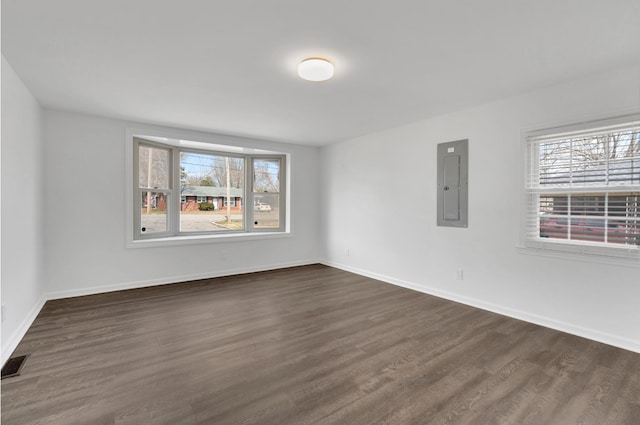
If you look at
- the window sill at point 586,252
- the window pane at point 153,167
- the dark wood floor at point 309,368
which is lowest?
the dark wood floor at point 309,368

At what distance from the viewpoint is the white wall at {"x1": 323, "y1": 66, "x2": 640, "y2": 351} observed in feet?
9.00

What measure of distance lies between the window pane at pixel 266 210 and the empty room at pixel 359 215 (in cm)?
79

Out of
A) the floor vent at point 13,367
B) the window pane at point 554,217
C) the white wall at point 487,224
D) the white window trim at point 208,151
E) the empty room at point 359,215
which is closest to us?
the empty room at point 359,215

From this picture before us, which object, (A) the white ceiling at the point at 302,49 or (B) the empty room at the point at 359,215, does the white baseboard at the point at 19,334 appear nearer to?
(B) the empty room at the point at 359,215

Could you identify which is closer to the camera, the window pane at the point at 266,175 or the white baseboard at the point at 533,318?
the white baseboard at the point at 533,318

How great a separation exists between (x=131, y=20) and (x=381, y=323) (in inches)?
129

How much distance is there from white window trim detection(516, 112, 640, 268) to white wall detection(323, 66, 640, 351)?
5 cm

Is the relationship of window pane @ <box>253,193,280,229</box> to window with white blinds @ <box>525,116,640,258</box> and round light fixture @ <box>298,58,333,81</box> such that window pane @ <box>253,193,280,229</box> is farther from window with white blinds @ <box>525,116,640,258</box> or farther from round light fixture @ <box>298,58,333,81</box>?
window with white blinds @ <box>525,116,640,258</box>

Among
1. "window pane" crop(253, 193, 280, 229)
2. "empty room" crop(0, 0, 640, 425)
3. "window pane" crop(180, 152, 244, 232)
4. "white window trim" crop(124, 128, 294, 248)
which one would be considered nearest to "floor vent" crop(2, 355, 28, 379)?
"empty room" crop(0, 0, 640, 425)

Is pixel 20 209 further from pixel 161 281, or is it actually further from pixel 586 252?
pixel 586 252

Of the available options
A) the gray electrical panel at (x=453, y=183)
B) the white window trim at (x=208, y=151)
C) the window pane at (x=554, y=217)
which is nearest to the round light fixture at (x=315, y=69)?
the gray electrical panel at (x=453, y=183)

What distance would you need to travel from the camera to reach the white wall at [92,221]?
386 cm

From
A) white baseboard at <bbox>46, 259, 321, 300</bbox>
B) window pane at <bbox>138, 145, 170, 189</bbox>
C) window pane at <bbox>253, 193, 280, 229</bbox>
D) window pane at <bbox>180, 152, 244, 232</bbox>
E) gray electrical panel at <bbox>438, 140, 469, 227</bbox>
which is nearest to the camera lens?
gray electrical panel at <bbox>438, 140, 469, 227</bbox>

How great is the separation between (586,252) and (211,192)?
17.3ft
